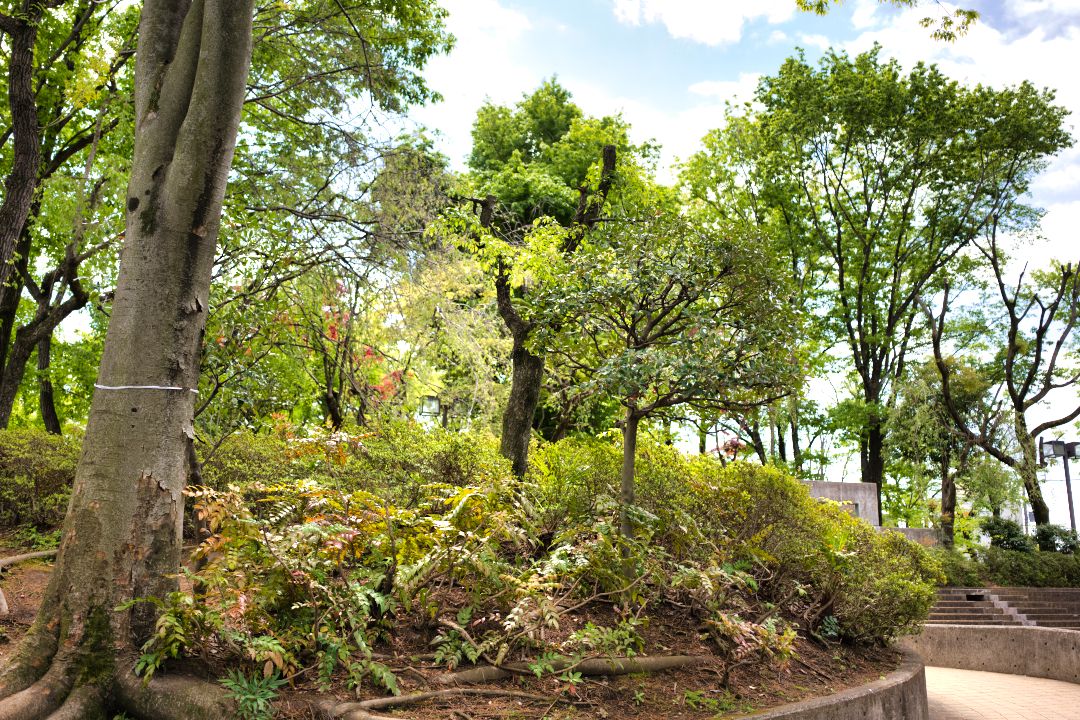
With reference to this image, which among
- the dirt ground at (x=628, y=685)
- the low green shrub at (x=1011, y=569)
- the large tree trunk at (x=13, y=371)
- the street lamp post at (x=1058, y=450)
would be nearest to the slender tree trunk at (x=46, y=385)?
the large tree trunk at (x=13, y=371)

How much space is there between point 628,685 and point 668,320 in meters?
3.52

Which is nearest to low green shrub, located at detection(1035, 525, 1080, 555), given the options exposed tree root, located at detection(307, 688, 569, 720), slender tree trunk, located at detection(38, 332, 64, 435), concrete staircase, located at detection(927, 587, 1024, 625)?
concrete staircase, located at detection(927, 587, 1024, 625)

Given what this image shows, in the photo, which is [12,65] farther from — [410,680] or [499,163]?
[499,163]

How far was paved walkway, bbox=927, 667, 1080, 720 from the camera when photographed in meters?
9.41

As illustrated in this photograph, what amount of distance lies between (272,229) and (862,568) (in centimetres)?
745

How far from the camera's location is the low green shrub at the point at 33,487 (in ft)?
25.6

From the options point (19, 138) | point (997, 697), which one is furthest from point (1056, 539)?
point (19, 138)

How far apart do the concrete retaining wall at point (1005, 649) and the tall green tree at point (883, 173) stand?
931 cm

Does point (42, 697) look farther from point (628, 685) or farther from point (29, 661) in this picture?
point (628, 685)

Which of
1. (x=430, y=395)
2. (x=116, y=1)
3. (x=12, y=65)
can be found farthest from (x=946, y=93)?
(x=12, y=65)

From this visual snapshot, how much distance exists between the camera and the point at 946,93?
22.7 m

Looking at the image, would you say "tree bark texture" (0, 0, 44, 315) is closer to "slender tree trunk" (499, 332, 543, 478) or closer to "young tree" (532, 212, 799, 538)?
"slender tree trunk" (499, 332, 543, 478)

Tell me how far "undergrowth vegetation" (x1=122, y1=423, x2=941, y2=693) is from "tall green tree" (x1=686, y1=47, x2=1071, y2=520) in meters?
16.8

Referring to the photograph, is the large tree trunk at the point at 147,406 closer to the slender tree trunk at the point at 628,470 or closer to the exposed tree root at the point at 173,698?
the exposed tree root at the point at 173,698
